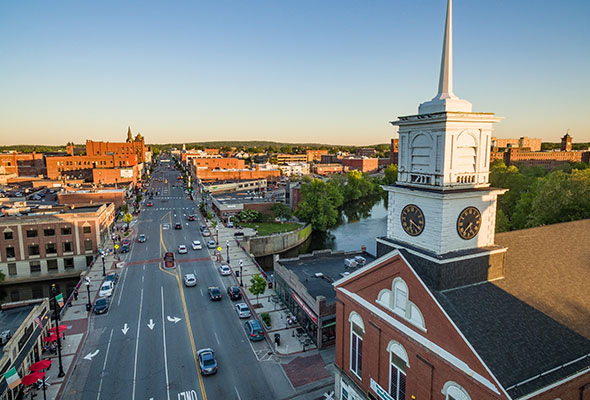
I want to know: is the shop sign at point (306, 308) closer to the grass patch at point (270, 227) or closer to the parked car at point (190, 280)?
the parked car at point (190, 280)

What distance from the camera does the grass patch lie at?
67750 mm

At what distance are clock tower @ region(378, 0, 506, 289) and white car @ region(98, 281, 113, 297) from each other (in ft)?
102

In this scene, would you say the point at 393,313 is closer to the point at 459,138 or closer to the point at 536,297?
the point at 536,297

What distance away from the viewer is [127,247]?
53.6 metres

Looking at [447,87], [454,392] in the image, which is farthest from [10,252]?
[447,87]

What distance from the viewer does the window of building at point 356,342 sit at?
19227mm

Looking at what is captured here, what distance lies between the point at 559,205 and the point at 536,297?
36.4 m

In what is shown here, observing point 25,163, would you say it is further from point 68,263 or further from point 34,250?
point 68,263

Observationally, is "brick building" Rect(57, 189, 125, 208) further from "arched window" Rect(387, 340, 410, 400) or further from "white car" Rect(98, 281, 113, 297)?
"arched window" Rect(387, 340, 410, 400)

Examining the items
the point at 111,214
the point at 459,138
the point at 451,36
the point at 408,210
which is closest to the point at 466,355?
the point at 408,210

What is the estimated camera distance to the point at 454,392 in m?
13.9

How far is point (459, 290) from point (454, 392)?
398 centimetres

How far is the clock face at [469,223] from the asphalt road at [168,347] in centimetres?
1399

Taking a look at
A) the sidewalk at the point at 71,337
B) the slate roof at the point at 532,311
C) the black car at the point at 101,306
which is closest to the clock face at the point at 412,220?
the slate roof at the point at 532,311
